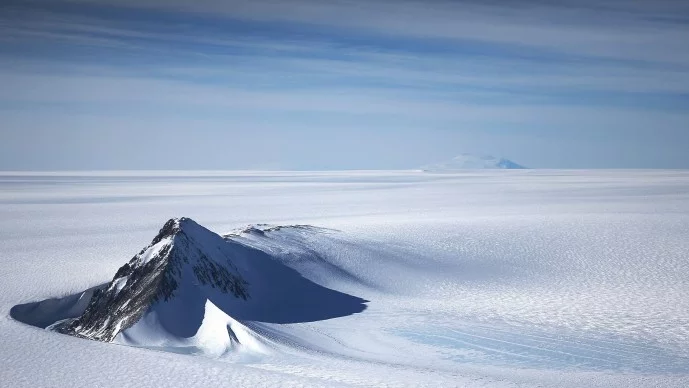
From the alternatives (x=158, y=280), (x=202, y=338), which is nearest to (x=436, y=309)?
(x=202, y=338)

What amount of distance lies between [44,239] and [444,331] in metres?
21.6

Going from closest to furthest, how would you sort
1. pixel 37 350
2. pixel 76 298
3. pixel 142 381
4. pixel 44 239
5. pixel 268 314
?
pixel 142 381, pixel 37 350, pixel 268 314, pixel 76 298, pixel 44 239

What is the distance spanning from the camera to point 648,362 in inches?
512

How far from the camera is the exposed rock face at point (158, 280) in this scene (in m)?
14.4

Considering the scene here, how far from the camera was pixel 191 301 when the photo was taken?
14.9 m

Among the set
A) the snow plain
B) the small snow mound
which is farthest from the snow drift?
the snow plain

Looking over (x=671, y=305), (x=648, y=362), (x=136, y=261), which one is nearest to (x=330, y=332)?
(x=136, y=261)

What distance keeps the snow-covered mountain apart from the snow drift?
20mm

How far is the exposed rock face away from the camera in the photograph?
14.4 metres

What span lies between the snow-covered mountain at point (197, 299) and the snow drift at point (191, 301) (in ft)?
0.07

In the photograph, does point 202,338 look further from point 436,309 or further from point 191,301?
point 436,309

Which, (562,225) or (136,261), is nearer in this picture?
(136,261)

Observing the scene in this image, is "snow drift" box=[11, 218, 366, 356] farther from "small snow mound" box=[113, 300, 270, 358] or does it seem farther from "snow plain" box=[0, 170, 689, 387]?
"snow plain" box=[0, 170, 689, 387]

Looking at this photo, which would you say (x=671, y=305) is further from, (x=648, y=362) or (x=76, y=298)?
(x=76, y=298)
